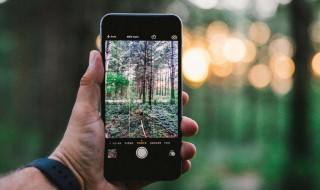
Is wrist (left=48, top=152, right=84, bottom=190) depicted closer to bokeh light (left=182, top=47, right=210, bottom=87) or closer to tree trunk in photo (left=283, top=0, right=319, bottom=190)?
bokeh light (left=182, top=47, right=210, bottom=87)

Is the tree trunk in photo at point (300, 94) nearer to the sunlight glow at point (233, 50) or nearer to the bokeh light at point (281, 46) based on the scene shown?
the bokeh light at point (281, 46)

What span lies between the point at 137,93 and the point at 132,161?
0.90ft

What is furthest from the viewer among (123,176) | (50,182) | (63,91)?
(63,91)

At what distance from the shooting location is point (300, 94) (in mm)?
4340

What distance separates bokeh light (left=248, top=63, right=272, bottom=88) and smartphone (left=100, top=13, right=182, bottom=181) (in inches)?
109

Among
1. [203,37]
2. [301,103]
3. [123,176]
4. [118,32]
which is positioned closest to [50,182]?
[123,176]

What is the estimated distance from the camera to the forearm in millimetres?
1546

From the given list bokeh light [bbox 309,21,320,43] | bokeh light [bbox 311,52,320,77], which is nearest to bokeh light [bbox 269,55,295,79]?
bokeh light [bbox 311,52,320,77]

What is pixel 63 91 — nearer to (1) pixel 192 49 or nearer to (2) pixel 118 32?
(1) pixel 192 49

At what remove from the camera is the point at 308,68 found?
4.32 m

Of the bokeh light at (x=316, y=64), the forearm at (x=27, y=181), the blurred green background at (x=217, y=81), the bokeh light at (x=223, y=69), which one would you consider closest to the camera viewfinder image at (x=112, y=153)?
the forearm at (x=27, y=181)

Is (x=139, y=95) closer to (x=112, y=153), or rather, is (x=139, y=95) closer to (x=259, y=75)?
(x=112, y=153)

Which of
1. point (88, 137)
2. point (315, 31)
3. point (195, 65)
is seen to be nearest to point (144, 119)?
point (88, 137)

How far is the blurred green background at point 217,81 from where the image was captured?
422cm
